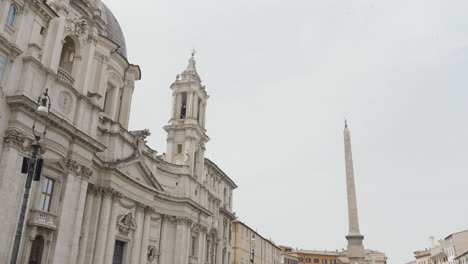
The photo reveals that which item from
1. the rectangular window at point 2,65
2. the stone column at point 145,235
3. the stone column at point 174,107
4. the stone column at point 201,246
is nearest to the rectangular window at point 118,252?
the stone column at point 145,235

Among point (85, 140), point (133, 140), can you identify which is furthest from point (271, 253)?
point (85, 140)

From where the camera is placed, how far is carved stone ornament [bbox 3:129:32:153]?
57.5ft

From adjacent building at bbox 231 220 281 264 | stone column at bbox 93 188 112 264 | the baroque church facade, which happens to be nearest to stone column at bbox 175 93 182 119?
the baroque church facade

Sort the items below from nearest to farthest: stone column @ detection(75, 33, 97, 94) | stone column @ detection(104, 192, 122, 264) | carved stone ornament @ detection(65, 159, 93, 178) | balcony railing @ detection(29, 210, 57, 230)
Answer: balcony railing @ detection(29, 210, 57, 230) < carved stone ornament @ detection(65, 159, 93, 178) < stone column @ detection(75, 33, 97, 94) < stone column @ detection(104, 192, 122, 264)

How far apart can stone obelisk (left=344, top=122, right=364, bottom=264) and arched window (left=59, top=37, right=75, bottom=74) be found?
77.2ft

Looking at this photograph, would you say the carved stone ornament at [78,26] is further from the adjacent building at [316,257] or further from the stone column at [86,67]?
the adjacent building at [316,257]

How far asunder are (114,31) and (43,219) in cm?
1832

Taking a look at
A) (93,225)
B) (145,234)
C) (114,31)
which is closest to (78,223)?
(93,225)

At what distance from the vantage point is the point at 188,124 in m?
39.1

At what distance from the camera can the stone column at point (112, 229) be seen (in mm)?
26234

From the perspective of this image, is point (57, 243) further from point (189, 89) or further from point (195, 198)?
point (189, 89)

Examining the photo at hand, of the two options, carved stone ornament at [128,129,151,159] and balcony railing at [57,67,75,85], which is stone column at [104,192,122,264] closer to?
carved stone ornament at [128,129,151,159]

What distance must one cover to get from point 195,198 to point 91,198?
1311 cm

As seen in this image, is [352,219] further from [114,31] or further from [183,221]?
[114,31]
